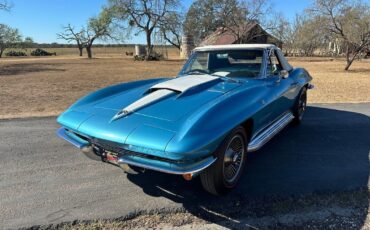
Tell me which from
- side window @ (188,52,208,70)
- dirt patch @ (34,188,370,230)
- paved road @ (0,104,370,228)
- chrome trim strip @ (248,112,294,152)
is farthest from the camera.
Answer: side window @ (188,52,208,70)

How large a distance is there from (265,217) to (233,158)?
63cm

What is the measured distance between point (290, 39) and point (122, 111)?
176 ft

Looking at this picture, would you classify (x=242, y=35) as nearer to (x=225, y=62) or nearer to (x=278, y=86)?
(x=225, y=62)

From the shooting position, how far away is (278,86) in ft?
13.9

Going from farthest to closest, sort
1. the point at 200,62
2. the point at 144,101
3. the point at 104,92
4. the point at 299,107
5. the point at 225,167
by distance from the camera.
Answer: the point at 299,107 → the point at 200,62 → the point at 104,92 → the point at 144,101 → the point at 225,167

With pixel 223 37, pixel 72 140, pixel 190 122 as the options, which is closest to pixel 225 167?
pixel 190 122

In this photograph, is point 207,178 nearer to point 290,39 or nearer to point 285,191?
point 285,191

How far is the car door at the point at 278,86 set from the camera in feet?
13.5

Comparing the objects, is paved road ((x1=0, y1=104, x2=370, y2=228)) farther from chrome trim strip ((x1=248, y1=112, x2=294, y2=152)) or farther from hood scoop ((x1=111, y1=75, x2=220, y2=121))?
hood scoop ((x1=111, y1=75, x2=220, y2=121))

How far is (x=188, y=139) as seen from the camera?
97.0 inches

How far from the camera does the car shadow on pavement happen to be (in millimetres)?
3027

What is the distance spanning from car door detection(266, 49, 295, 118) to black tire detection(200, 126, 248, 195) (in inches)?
42.2

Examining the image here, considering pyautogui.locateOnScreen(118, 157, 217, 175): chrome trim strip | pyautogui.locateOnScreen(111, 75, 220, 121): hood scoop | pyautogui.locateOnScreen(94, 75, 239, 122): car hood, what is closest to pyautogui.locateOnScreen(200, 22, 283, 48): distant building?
pyautogui.locateOnScreen(111, 75, 220, 121): hood scoop

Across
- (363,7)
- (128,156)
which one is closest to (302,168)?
(128,156)
